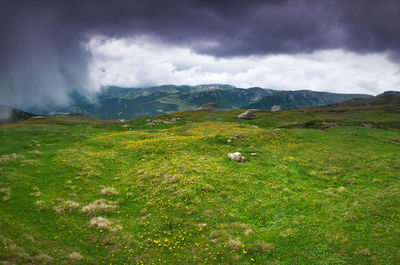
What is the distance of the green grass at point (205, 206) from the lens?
44.4ft

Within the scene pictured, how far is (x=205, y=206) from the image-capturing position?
1866cm

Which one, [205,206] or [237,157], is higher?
[237,157]

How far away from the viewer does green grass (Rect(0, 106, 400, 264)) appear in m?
13.5

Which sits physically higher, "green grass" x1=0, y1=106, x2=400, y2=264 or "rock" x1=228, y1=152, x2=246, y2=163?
"rock" x1=228, y1=152, x2=246, y2=163

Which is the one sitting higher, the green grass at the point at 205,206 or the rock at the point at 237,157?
the rock at the point at 237,157

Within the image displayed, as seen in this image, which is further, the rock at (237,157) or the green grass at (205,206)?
the rock at (237,157)

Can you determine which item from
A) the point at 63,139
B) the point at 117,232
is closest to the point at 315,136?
the point at 117,232

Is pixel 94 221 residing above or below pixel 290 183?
below

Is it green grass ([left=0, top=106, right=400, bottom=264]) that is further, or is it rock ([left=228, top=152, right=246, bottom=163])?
rock ([left=228, top=152, right=246, bottom=163])

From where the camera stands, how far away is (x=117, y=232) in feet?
52.2

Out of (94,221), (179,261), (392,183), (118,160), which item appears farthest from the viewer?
(118,160)

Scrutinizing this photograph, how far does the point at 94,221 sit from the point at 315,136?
43759 millimetres

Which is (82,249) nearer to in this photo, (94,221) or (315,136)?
(94,221)

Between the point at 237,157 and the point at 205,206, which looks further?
the point at 237,157
